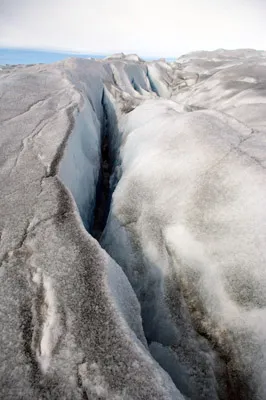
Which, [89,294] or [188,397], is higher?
[89,294]

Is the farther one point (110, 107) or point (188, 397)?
point (110, 107)

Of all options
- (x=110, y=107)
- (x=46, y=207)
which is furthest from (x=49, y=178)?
(x=110, y=107)

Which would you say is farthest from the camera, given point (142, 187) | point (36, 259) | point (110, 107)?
point (110, 107)

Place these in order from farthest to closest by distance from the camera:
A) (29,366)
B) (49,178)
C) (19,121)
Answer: (19,121) → (49,178) → (29,366)

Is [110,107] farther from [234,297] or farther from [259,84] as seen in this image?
[234,297]

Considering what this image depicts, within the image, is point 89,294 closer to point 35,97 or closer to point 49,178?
point 49,178

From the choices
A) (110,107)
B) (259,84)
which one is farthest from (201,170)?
(259,84)

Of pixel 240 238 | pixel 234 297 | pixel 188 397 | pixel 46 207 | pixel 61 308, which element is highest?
pixel 46 207
